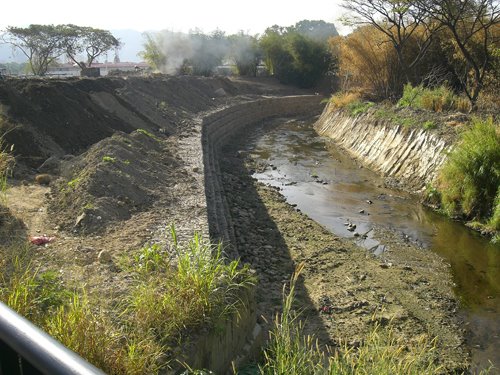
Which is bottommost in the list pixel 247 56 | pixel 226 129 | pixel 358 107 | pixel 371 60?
pixel 226 129

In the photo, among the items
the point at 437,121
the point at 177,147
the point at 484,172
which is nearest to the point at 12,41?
the point at 177,147

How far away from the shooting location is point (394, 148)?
1471 cm

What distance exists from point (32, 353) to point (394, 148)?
1457 centimetres

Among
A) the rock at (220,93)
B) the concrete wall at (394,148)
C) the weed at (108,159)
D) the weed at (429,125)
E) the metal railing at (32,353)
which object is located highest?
the metal railing at (32,353)

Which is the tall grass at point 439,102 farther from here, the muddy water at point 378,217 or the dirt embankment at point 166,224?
the dirt embankment at point 166,224

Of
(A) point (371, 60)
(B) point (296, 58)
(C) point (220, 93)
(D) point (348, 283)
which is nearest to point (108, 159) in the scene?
(D) point (348, 283)

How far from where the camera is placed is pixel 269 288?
7.14 metres

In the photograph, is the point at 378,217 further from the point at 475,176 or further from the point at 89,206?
the point at 89,206

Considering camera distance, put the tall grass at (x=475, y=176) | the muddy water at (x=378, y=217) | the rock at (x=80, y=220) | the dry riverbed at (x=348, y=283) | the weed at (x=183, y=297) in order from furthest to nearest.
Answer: the tall grass at (x=475, y=176), the muddy water at (x=378, y=217), the rock at (x=80, y=220), the dry riverbed at (x=348, y=283), the weed at (x=183, y=297)

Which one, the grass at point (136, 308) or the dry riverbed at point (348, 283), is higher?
the grass at point (136, 308)

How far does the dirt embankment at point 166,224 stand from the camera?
240 inches

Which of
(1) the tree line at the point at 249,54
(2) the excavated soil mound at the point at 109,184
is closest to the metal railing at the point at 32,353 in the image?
(2) the excavated soil mound at the point at 109,184

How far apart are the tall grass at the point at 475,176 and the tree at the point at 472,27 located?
230 inches

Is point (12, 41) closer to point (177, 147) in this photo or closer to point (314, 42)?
point (314, 42)
